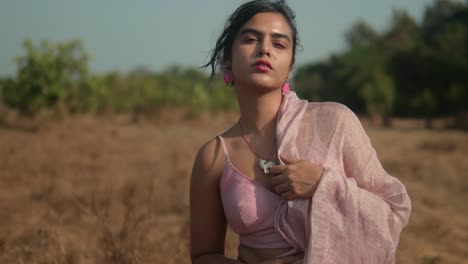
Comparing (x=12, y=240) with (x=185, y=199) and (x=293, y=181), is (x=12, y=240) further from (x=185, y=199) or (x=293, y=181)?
(x=293, y=181)

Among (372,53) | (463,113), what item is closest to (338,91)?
(372,53)

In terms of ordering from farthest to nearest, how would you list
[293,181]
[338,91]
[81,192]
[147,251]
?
[338,91] → [81,192] → [147,251] → [293,181]

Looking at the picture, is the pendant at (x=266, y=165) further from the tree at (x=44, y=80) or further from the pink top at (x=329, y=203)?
the tree at (x=44, y=80)

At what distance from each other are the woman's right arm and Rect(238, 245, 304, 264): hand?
0.04 metres

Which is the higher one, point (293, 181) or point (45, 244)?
point (293, 181)

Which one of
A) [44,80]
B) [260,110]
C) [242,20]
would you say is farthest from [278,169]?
[44,80]

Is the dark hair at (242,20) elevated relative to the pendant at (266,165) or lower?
elevated

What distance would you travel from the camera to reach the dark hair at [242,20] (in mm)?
1635

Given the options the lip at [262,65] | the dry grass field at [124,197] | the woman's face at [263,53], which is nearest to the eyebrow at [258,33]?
the woman's face at [263,53]

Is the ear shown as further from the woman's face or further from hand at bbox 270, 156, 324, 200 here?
hand at bbox 270, 156, 324, 200

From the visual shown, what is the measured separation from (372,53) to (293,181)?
30898mm

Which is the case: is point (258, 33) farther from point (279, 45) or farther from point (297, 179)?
point (297, 179)

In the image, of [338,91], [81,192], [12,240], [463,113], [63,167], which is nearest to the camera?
[12,240]

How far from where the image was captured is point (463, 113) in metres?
17.3
